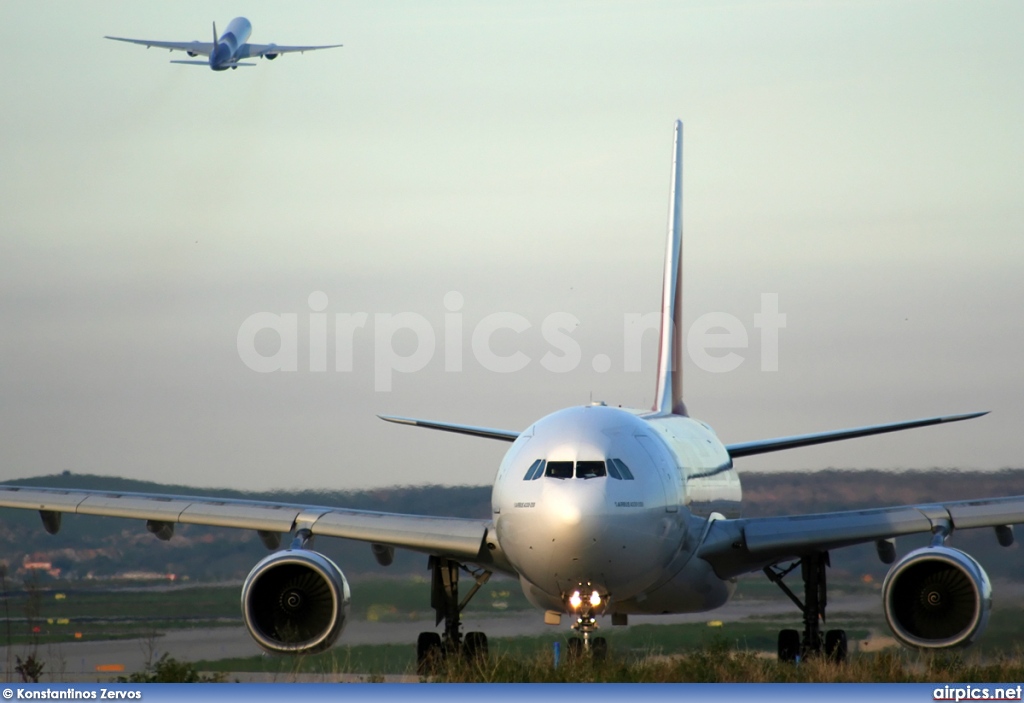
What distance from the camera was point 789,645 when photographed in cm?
2086

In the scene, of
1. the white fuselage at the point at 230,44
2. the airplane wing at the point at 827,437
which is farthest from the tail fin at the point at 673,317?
the white fuselage at the point at 230,44

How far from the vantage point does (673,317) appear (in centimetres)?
2652

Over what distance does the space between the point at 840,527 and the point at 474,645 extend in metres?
5.27

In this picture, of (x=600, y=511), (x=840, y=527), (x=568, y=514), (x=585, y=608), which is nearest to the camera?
(x=568, y=514)

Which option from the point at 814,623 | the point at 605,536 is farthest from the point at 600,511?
the point at 814,623

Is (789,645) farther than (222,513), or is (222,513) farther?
(789,645)

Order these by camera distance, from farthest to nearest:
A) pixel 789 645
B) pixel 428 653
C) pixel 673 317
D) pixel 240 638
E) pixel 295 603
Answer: pixel 673 317, pixel 240 638, pixel 789 645, pixel 428 653, pixel 295 603

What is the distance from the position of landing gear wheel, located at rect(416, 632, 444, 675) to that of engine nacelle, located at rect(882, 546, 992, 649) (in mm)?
5850

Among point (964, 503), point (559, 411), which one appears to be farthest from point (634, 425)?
point (964, 503)

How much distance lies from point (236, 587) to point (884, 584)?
11243 mm

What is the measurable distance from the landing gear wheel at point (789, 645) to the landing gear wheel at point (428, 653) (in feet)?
15.0

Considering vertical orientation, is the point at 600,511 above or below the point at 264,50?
below

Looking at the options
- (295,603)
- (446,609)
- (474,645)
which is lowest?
(474,645)

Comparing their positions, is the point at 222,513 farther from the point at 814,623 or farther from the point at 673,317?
the point at 673,317
